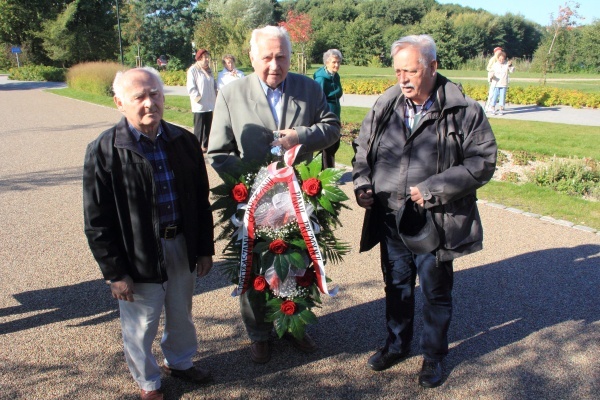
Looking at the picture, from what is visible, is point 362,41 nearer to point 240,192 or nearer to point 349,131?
point 349,131

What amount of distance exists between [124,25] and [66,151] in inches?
1580

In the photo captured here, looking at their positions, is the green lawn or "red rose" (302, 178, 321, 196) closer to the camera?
"red rose" (302, 178, 321, 196)

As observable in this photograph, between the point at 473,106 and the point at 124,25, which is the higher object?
the point at 124,25

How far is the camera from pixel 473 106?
2.75 meters

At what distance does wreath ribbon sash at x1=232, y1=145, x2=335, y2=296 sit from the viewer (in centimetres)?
280

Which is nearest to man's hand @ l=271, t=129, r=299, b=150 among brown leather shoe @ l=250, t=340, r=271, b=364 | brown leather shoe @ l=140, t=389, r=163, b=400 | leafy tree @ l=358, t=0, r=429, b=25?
brown leather shoe @ l=250, t=340, r=271, b=364

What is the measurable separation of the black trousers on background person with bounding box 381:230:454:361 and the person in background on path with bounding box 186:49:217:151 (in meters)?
6.90

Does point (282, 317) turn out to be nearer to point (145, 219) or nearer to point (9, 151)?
point (145, 219)

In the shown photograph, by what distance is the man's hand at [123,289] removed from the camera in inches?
101

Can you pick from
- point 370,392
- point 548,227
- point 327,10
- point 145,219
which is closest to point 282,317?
point 370,392

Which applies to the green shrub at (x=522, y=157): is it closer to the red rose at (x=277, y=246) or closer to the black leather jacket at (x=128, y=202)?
the red rose at (x=277, y=246)

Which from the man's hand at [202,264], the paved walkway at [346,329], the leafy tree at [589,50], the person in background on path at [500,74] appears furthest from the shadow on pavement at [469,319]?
the leafy tree at [589,50]

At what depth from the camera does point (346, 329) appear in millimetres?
3732

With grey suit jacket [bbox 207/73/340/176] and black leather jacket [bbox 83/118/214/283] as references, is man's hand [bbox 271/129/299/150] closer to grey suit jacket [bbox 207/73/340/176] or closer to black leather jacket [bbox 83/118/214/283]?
grey suit jacket [bbox 207/73/340/176]
